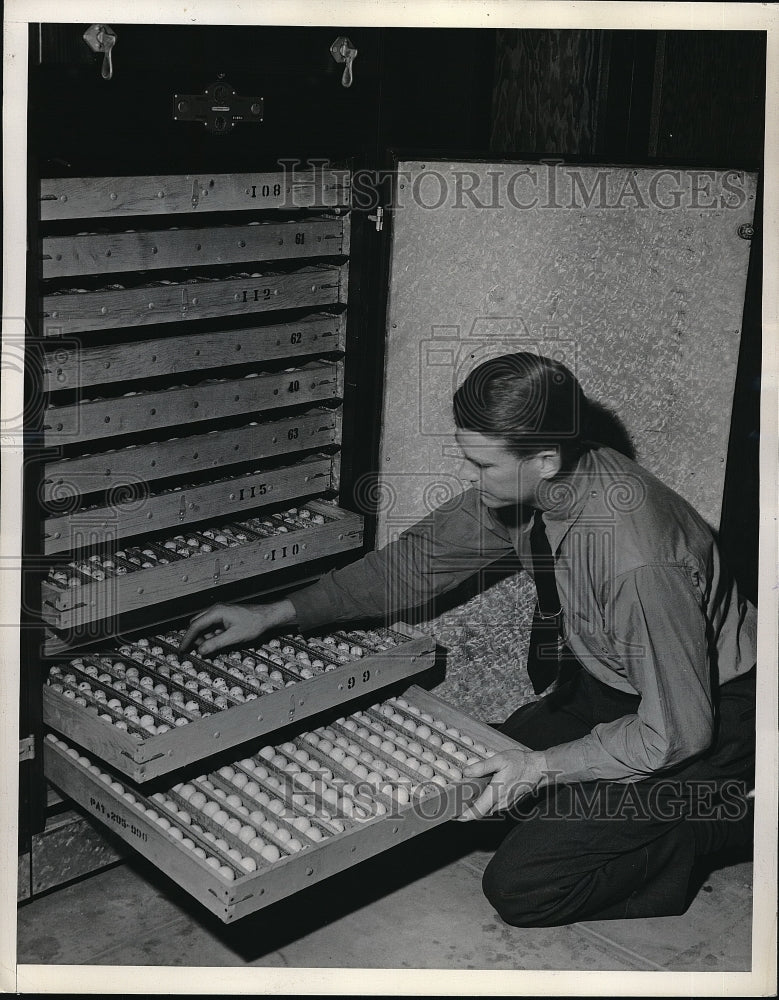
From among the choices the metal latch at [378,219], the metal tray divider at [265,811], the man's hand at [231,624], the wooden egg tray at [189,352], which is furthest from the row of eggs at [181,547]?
the metal latch at [378,219]

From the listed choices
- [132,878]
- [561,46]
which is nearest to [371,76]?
[561,46]

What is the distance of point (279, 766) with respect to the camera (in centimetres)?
312

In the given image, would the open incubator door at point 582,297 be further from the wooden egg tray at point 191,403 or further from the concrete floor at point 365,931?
the concrete floor at point 365,931

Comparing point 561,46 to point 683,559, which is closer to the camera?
point 683,559

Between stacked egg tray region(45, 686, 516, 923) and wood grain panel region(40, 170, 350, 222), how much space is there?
1.26 m

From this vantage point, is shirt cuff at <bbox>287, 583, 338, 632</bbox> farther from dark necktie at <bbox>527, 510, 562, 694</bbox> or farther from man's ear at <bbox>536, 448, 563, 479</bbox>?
man's ear at <bbox>536, 448, 563, 479</bbox>

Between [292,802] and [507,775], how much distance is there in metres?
0.54

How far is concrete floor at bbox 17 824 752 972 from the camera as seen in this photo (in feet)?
9.67

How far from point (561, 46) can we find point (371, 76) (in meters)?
0.65

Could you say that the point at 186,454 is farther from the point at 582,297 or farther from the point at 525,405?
the point at 582,297

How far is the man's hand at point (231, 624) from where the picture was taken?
3188 mm

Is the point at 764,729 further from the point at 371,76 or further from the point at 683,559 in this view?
the point at 371,76

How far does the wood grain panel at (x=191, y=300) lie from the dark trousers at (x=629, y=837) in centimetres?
137

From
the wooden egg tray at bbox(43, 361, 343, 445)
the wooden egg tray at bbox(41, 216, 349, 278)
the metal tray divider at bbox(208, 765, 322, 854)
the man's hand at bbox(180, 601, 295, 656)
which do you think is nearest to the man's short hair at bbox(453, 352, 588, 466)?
the wooden egg tray at bbox(43, 361, 343, 445)
